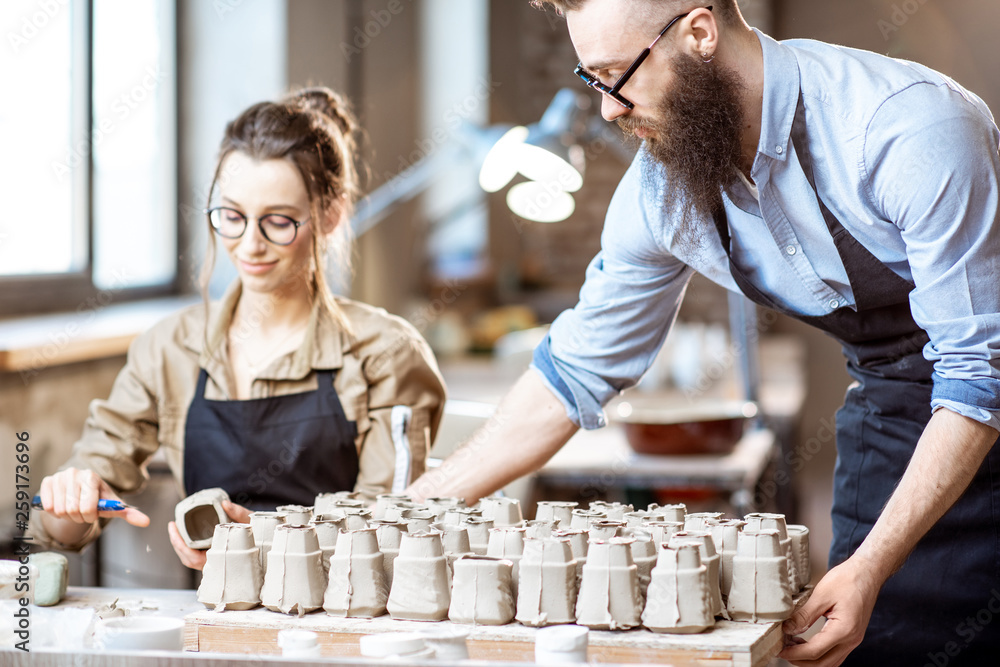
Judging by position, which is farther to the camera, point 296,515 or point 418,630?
point 296,515

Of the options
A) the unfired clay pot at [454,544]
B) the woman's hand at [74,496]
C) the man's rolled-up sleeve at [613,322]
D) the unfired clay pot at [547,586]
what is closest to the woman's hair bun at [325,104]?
the man's rolled-up sleeve at [613,322]

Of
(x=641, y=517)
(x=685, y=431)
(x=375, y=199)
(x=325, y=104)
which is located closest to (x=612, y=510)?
(x=641, y=517)

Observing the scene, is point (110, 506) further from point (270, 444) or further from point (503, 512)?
point (503, 512)

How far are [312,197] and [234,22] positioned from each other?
2015 millimetres

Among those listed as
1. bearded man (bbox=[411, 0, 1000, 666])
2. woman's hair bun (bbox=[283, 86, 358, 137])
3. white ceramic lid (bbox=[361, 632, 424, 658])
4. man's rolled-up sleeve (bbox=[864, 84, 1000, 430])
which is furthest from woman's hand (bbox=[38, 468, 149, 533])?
man's rolled-up sleeve (bbox=[864, 84, 1000, 430])

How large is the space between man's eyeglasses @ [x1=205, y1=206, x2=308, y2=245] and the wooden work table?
0.69 m

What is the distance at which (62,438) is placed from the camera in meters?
2.44

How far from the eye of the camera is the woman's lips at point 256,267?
1614mm

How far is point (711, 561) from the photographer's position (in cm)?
100

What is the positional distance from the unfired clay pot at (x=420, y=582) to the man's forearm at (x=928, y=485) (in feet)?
1.51

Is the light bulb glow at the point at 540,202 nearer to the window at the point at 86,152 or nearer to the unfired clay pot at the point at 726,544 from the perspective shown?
the unfired clay pot at the point at 726,544

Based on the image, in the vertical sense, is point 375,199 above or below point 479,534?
above

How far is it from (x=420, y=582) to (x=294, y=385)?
75 cm

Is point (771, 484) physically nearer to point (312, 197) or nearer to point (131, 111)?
point (312, 197)
